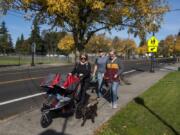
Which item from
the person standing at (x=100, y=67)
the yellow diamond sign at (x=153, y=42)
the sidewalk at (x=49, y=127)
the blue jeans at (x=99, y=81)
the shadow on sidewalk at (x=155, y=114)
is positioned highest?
the yellow diamond sign at (x=153, y=42)

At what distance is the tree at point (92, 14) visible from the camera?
14.0 metres

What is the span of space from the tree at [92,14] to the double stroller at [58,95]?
3728 mm

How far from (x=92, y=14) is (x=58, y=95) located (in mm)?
5534

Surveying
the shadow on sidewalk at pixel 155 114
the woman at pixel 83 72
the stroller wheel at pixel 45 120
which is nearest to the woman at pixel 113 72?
the shadow on sidewalk at pixel 155 114

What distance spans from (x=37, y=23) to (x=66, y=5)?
2.82 meters

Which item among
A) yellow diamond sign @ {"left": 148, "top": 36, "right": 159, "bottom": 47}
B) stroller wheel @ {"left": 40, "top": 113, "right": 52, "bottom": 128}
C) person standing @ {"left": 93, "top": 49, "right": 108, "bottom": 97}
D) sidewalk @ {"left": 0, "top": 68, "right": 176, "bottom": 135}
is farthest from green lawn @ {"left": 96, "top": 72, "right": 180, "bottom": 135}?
yellow diamond sign @ {"left": 148, "top": 36, "right": 159, "bottom": 47}

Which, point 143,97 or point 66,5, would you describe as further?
point 143,97

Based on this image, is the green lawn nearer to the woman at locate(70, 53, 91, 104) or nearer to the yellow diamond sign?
the woman at locate(70, 53, 91, 104)

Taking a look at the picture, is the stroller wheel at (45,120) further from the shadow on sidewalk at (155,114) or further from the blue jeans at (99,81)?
the blue jeans at (99,81)

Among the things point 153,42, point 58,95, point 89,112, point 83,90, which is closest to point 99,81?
point 83,90

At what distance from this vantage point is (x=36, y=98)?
15477mm

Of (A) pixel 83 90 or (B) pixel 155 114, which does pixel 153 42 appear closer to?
(B) pixel 155 114

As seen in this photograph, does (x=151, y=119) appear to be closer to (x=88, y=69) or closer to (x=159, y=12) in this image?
(x=88, y=69)

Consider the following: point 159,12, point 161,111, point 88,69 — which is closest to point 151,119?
point 161,111
